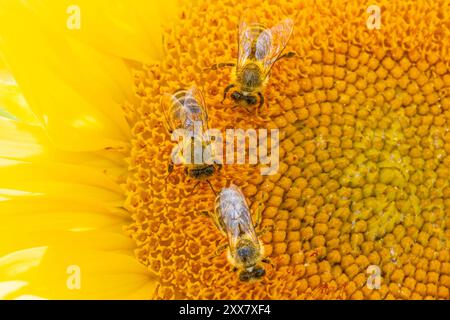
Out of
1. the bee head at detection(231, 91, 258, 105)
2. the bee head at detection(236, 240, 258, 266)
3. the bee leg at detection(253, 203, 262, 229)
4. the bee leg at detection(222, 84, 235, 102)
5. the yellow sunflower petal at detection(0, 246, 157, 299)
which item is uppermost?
the bee leg at detection(222, 84, 235, 102)

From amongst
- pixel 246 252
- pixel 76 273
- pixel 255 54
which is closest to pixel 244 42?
pixel 255 54

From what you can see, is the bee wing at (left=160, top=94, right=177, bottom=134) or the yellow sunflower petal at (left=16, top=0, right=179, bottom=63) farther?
the yellow sunflower petal at (left=16, top=0, right=179, bottom=63)

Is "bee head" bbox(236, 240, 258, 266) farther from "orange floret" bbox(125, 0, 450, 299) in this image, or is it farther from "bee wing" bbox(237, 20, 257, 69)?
"bee wing" bbox(237, 20, 257, 69)

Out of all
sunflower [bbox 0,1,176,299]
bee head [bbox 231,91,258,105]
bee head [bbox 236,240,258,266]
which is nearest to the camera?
bee head [bbox 236,240,258,266]

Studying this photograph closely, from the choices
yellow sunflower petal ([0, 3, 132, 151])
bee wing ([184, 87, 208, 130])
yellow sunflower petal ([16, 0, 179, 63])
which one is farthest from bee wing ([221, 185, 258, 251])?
yellow sunflower petal ([16, 0, 179, 63])

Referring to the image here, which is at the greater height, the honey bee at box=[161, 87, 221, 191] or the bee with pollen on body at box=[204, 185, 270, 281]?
the honey bee at box=[161, 87, 221, 191]

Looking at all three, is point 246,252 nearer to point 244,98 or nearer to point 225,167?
point 225,167

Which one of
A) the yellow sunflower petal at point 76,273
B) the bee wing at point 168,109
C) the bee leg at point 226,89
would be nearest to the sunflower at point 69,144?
the yellow sunflower petal at point 76,273

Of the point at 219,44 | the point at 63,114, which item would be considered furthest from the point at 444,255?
the point at 63,114
